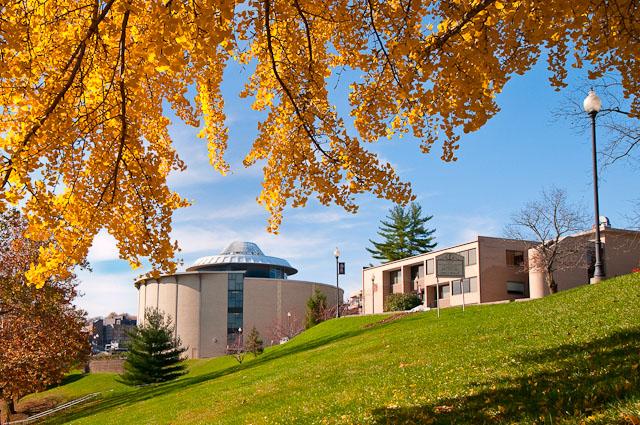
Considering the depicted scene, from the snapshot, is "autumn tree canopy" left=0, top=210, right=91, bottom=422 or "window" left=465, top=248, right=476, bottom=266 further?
"window" left=465, top=248, right=476, bottom=266

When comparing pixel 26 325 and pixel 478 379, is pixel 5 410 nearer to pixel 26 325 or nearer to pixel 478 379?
pixel 26 325

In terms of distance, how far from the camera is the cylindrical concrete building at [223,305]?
224ft

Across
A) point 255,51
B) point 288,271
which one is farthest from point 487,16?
point 288,271

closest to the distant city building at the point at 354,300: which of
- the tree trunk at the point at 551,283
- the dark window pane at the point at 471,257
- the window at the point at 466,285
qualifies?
the window at the point at 466,285

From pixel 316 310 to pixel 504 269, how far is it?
84.9 ft

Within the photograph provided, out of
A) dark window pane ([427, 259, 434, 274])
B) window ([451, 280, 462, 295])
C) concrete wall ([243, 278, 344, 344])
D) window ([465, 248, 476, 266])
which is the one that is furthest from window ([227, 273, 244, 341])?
window ([465, 248, 476, 266])

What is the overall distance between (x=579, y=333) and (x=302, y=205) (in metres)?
5.94

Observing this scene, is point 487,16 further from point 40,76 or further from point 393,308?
point 393,308

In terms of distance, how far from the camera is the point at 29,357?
19.5 meters

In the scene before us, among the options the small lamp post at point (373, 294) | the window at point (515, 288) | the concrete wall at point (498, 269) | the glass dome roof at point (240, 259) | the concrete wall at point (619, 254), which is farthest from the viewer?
the glass dome roof at point (240, 259)

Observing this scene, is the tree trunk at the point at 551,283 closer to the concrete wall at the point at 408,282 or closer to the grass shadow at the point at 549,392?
the concrete wall at the point at 408,282

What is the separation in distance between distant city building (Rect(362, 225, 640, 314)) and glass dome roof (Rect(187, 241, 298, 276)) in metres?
30.8

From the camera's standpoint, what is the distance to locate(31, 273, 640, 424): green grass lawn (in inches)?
237

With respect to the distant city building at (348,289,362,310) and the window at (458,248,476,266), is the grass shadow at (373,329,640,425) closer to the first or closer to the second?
the window at (458,248,476,266)
